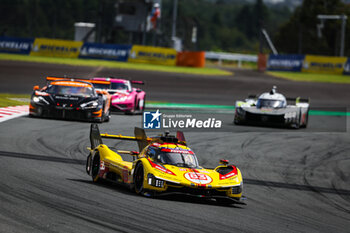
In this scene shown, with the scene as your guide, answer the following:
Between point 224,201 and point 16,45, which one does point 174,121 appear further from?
point 16,45

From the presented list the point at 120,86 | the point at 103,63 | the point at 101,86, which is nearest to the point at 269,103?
the point at 120,86

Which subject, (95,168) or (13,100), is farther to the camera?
(13,100)

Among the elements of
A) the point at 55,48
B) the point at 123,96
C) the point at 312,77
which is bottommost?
the point at 312,77

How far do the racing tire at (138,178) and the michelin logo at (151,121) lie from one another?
3.68 feet

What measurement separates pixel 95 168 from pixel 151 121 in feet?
4.66

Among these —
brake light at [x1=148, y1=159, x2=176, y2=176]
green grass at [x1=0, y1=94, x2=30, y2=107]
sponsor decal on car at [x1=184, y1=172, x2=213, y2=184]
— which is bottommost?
green grass at [x1=0, y1=94, x2=30, y2=107]

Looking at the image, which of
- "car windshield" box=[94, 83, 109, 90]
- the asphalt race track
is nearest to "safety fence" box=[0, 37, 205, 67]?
"car windshield" box=[94, 83, 109, 90]

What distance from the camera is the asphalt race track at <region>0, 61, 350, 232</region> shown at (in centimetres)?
876

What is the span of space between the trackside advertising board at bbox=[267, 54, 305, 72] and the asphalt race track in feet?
80.5

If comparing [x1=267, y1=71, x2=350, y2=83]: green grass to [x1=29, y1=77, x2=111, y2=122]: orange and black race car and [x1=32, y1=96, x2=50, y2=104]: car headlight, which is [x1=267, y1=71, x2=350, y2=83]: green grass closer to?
[x1=29, y1=77, x2=111, y2=122]: orange and black race car

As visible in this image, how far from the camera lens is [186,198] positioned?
11.6 m

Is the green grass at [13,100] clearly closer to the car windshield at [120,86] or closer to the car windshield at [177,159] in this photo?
the car windshield at [120,86]

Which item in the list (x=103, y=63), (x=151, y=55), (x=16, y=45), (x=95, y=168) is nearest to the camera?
(x=95, y=168)

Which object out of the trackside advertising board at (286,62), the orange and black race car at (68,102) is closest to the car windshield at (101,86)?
the orange and black race car at (68,102)
